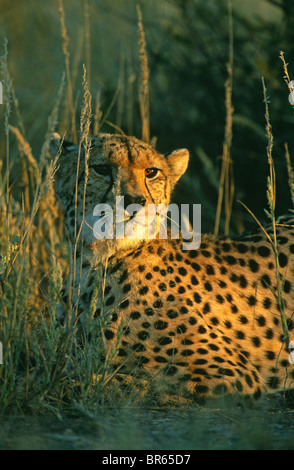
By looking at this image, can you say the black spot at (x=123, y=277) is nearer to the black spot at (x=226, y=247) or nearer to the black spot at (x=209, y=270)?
the black spot at (x=209, y=270)

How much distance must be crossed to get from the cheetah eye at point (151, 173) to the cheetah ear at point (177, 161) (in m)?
0.20

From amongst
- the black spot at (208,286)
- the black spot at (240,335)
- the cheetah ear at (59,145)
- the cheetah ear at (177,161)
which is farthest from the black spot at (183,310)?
the cheetah ear at (59,145)

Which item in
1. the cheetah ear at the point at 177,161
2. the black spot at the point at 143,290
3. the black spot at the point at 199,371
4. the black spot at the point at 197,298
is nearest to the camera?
the black spot at the point at 199,371

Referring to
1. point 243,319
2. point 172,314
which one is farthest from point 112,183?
point 243,319

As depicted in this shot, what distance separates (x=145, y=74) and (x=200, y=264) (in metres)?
1.20

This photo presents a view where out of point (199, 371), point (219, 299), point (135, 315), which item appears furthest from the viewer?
point (219, 299)

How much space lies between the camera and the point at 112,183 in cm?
336

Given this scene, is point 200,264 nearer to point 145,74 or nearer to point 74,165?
point 74,165

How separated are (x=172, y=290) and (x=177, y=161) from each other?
76 cm

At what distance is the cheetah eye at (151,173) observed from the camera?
3.51 m

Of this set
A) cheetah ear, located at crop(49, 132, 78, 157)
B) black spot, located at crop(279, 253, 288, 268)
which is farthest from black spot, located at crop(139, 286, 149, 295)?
cheetah ear, located at crop(49, 132, 78, 157)

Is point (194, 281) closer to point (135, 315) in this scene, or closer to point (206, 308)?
point (206, 308)

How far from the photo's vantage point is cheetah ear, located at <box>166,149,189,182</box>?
12.2 feet
